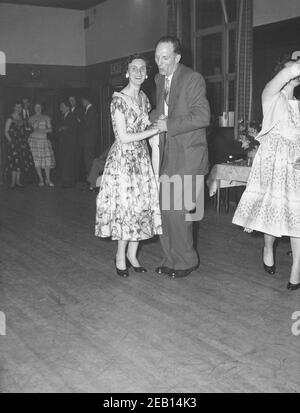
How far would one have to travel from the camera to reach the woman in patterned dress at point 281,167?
339 centimetres

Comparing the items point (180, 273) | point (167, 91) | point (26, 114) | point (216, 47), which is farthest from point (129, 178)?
point (26, 114)

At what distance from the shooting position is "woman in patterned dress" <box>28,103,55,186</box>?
982 centimetres

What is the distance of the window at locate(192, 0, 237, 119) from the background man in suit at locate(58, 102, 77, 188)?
2.64m

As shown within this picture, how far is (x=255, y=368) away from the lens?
93.0 inches

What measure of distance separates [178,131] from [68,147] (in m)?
6.65

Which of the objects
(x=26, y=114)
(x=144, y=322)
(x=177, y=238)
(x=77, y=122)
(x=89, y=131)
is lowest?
(x=144, y=322)

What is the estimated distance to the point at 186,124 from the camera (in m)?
3.46

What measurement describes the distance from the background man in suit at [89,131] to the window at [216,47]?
7.19ft

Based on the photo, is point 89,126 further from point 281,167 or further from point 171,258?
point 281,167

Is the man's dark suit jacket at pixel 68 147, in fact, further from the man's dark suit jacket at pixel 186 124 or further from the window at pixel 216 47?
the man's dark suit jacket at pixel 186 124

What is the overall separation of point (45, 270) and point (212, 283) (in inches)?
52.1

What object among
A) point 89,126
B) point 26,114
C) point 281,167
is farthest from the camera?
point 26,114
